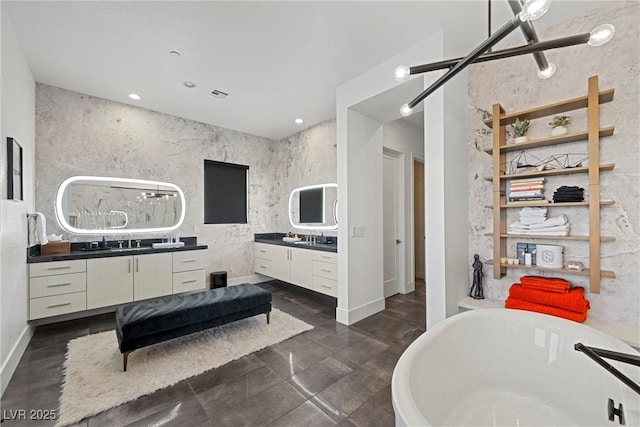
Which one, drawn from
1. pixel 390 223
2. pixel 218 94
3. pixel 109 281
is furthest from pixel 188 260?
pixel 390 223

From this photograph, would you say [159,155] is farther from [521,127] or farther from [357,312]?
[521,127]

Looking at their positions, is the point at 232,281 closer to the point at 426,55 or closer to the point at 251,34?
the point at 251,34

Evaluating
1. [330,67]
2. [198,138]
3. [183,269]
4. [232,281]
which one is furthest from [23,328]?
[330,67]

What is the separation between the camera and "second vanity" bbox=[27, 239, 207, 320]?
2980 millimetres

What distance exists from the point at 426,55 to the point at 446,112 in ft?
1.96

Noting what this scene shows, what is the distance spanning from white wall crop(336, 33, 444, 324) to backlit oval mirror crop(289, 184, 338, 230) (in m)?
0.85

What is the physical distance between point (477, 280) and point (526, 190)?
97 centimetres

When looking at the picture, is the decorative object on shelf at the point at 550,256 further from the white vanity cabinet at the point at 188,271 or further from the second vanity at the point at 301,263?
the white vanity cabinet at the point at 188,271

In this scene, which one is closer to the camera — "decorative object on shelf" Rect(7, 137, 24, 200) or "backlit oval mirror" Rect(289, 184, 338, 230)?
"decorative object on shelf" Rect(7, 137, 24, 200)

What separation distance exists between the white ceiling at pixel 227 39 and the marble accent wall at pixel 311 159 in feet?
3.33

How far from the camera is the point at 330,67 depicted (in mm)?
3027

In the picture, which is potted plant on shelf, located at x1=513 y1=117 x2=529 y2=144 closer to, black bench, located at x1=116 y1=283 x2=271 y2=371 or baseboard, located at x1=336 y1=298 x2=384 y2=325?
baseboard, located at x1=336 y1=298 x2=384 y2=325

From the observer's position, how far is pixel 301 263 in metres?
4.18

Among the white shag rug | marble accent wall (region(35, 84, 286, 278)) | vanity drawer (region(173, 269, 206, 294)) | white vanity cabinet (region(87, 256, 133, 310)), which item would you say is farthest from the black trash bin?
the white shag rug
